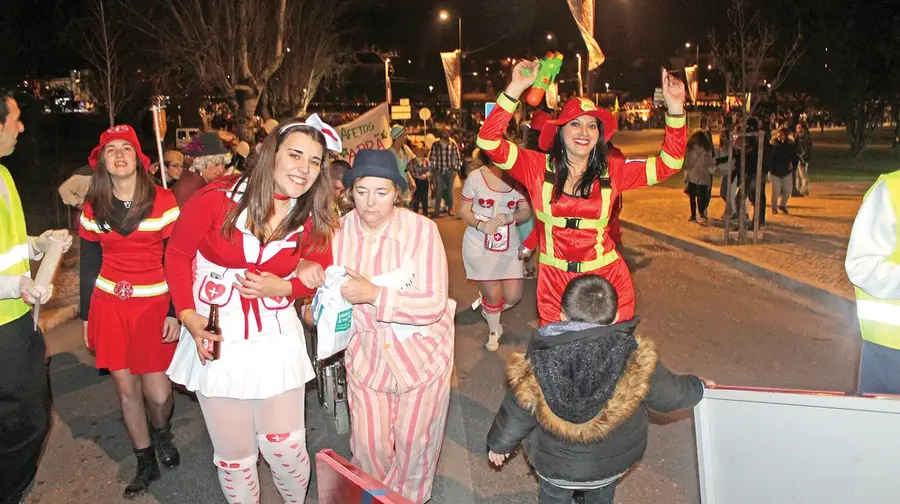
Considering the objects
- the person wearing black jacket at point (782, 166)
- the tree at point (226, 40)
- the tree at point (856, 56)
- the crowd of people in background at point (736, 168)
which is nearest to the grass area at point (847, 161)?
the tree at point (856, 56)

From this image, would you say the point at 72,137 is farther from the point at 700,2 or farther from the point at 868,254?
the point at 868,254

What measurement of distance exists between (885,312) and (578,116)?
201cm

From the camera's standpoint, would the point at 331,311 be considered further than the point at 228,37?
No

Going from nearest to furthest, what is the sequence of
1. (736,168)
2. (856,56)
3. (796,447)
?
(796,447)
(736,168)
(856,56)

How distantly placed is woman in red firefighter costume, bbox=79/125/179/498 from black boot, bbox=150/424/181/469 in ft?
0.70

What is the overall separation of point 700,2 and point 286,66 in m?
23.4

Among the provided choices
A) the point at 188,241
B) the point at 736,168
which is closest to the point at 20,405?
the point at 188,241

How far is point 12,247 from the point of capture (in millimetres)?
3445

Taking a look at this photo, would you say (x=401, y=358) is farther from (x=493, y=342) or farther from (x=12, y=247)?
(x=493, y=342)

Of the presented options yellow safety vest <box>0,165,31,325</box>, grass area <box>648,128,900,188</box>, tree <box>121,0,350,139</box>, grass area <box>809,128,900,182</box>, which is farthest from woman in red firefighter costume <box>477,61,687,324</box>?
grass area <box>809,128,900,182</box>

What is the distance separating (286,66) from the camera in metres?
40.0

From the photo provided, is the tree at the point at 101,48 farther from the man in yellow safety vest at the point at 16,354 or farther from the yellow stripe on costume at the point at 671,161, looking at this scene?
the yellow stripe on costume at the point at 671,161

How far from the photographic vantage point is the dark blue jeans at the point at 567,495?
3436 millimetres

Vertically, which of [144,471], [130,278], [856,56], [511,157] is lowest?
[144,471]
